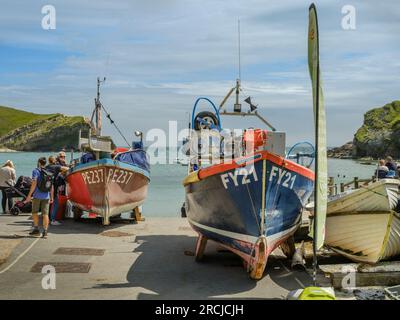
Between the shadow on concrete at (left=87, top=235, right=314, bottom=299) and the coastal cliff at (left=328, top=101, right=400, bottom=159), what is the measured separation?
9251cm

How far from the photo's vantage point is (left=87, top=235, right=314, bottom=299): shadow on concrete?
9141 millimetres

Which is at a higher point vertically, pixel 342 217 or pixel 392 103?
pixel 392 103

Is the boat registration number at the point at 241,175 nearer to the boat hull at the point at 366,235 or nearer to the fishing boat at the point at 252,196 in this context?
the fishing boat at the point at 252,196

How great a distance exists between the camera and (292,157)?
43.8ft

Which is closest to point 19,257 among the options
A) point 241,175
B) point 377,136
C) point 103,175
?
point 103,175

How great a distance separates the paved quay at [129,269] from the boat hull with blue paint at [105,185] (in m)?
0.91

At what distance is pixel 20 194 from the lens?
17734 mm

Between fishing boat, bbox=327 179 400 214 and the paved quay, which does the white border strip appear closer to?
the paved quay
